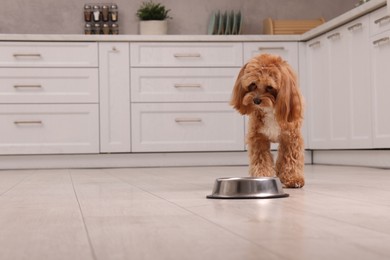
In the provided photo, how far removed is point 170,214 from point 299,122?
1.06 metres

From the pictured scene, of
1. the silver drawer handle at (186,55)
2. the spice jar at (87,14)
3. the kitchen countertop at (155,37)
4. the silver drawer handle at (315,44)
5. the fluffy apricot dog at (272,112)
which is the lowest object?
the fluffy apricot dog at (272,112)

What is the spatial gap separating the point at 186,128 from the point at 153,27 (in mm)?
875

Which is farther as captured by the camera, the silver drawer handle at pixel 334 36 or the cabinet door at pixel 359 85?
the silver drawer handle at pixel 334 36

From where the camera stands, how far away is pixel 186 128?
564 centimetres

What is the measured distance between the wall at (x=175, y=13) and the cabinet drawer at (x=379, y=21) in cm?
199

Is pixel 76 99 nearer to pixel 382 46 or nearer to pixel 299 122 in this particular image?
pixel 382 46

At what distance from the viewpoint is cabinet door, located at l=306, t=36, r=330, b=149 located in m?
5.29

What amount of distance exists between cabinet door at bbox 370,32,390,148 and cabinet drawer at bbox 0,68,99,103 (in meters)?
2.13

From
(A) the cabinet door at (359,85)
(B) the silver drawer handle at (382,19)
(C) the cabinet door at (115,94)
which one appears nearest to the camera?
(B) the silver drawer handle at (382,19)

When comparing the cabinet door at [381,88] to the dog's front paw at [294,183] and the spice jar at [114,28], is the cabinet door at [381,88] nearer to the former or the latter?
the dog's front paw at [294,183]

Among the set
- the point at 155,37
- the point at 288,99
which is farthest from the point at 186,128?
the point at 288,99

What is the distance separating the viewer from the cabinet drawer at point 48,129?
5438mm

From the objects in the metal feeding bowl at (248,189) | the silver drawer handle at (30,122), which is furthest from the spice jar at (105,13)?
the metal feeding bowl at (248,189)

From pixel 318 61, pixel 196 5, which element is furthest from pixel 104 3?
pixel 318 61
